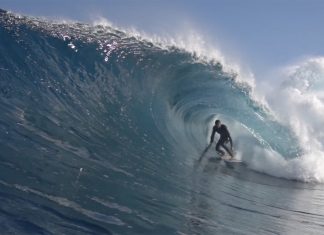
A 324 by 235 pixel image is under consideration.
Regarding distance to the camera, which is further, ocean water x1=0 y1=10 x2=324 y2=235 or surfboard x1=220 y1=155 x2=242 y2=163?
Result: surfboard x1=220 y1=155 x2=242 y2=163

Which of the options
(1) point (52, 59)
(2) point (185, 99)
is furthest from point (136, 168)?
(2) point (185, 99)

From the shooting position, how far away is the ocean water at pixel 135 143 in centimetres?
494

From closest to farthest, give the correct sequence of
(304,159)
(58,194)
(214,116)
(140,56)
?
(58,194), (304,159), (140,56), (214,116)

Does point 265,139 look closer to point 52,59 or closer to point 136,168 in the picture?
point 52,59

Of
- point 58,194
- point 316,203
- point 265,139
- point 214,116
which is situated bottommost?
point 58,194

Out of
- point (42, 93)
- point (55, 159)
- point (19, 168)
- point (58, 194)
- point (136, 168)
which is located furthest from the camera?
point (42, 93)

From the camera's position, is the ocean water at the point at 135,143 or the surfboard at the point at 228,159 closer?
the ocean water at the point at 135,143

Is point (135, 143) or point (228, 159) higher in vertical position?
point (228, 159)

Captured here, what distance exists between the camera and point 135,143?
9.48 meters

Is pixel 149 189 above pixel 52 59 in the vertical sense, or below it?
A: below

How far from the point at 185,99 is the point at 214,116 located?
7.54 feet

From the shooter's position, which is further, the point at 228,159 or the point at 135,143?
the point at 228,159

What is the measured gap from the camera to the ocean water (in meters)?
4.94

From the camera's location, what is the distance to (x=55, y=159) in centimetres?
632
